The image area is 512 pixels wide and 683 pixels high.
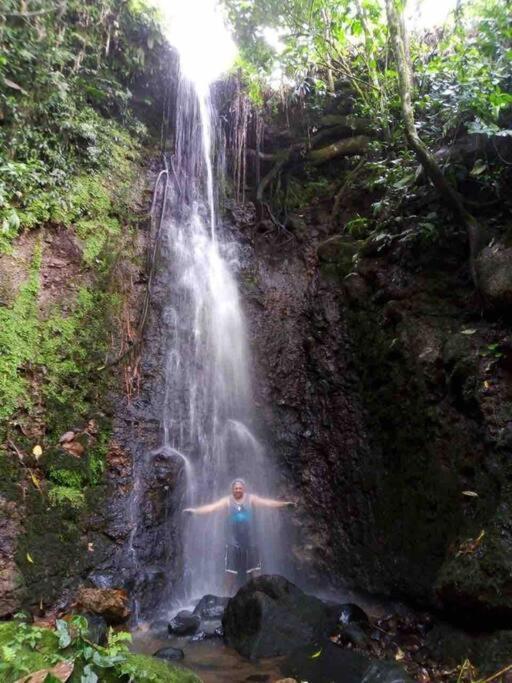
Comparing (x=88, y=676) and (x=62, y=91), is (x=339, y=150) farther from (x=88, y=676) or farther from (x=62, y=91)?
(x=88, y=676)

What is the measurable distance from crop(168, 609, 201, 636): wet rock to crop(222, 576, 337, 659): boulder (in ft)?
1.13

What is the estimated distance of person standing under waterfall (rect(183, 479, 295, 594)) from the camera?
552cm

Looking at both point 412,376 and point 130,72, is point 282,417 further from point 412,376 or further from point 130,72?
point 130,72

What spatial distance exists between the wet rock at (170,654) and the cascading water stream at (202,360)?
1257mm

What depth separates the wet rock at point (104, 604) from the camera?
14.6 feet

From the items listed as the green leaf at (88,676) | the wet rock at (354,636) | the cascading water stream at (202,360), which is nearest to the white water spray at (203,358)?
the cascading water stream at (202,360)

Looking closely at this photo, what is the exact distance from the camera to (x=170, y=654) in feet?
13.0

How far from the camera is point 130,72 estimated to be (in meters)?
8.87

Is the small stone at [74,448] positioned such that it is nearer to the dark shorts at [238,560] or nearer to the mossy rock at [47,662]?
the dark shorts at [238,560]

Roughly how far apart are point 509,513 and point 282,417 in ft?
12.2

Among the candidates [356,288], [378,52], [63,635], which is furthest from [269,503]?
[378,52]

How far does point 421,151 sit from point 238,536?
5.19m

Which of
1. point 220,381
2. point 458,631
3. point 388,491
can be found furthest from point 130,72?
point 458,631

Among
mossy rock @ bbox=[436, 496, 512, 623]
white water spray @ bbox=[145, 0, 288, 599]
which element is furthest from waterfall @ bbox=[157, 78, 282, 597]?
mossy rock @ bbox=[436, 496, 512, 623]
